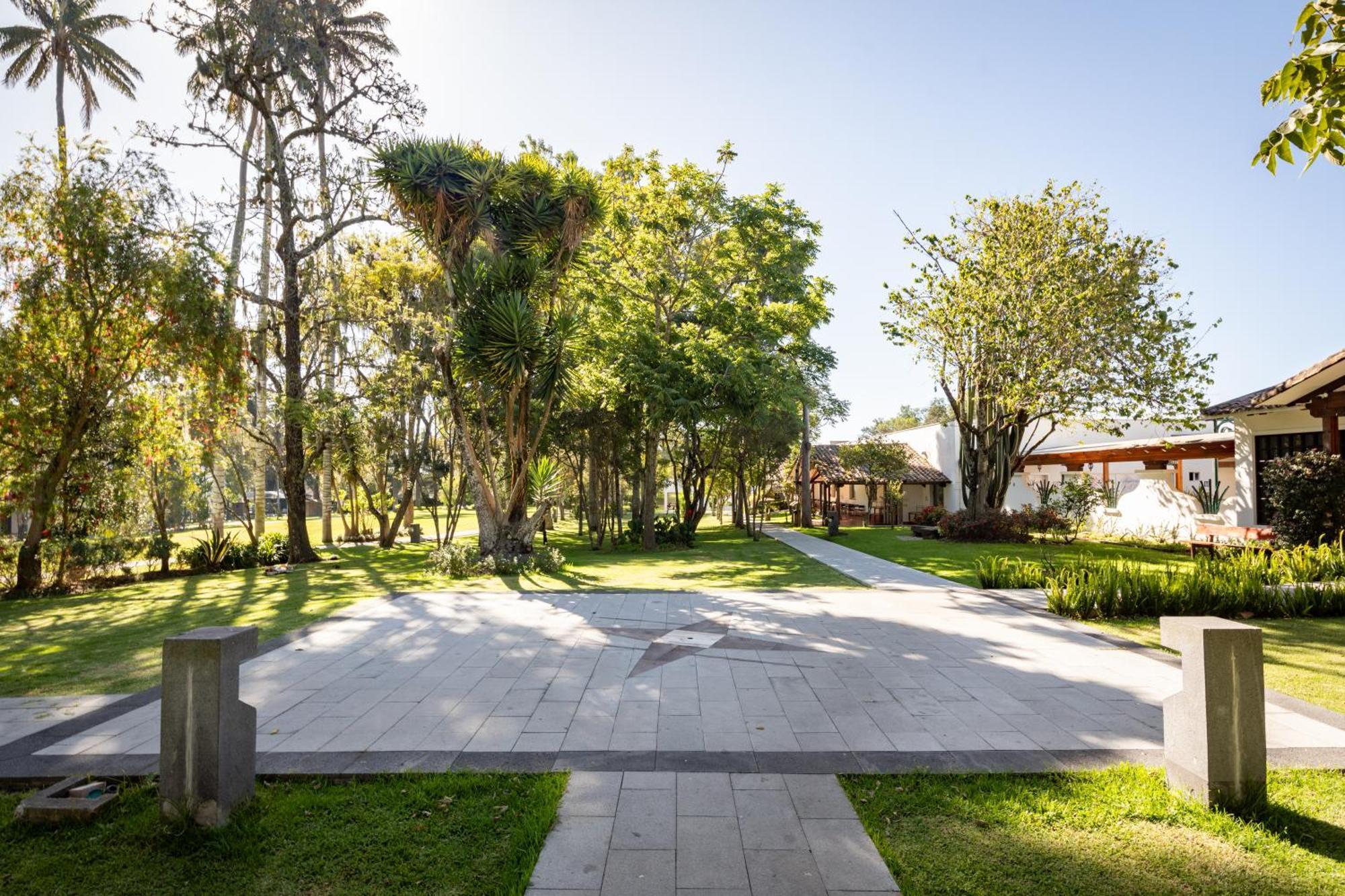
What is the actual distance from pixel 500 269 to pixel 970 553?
12086mm

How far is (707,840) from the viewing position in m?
2.77

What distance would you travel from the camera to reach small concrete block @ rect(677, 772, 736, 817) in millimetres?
3023

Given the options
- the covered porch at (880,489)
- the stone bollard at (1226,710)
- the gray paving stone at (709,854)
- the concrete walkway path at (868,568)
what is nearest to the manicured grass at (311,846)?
the gray paving stone at (709,854)

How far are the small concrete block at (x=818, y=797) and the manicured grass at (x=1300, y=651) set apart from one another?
3110mm

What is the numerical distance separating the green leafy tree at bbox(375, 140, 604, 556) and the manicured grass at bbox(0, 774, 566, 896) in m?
8.50

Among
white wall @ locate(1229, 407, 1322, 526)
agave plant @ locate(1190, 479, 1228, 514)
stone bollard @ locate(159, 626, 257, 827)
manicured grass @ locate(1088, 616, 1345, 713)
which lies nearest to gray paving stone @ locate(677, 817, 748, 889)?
stone bollard @ locate(159, 626, 257, 827)

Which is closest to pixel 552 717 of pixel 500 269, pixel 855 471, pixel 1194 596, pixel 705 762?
pixel 705 762

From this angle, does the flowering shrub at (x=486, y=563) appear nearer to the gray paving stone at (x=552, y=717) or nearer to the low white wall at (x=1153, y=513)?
the gray paving stone at (x=552, y=717)

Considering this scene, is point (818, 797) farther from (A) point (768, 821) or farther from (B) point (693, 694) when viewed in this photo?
(B) point (693, 694)

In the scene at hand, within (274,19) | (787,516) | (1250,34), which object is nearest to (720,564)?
(1250,34)

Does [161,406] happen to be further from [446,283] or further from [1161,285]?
[1161,285]

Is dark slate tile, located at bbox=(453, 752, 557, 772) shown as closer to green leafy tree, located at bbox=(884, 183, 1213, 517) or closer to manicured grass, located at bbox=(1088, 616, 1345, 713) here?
manicured grass, located at bbox=(1088, 616, 1345, 713)

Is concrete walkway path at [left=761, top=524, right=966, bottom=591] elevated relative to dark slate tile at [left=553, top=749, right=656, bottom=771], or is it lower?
lower

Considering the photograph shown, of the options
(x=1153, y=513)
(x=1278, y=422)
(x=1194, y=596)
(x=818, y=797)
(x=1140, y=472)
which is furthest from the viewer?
(x=1140, y=472)
